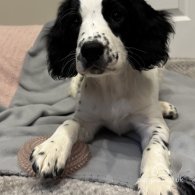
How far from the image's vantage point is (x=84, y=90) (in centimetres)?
166

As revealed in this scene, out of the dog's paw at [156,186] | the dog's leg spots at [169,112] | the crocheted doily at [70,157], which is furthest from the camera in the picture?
the dog's leg spots at [169,112]

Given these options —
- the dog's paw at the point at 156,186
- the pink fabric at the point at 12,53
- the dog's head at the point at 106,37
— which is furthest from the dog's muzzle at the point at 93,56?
the pink fabric at the point at 12,53

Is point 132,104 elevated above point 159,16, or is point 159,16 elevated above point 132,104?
point 159,16

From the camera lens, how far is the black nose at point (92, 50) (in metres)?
1.31

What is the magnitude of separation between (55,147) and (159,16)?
648mm

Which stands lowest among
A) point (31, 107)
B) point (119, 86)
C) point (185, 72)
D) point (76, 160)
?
point (185, 72)

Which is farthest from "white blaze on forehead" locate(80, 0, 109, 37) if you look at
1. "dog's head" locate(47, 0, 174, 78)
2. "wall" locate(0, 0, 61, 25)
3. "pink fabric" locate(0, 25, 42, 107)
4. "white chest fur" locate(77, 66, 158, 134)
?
"wall" locate(0, 0, 61, 25)

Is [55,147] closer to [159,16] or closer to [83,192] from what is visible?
[83,192]

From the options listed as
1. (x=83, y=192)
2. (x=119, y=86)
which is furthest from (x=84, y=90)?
(x=83, y=192)

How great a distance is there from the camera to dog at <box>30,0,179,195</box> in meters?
1.32

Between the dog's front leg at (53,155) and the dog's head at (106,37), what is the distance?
248 mm

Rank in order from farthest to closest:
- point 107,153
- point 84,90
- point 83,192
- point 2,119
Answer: point 2,119, point 84,90, point 107,153, point 83,192

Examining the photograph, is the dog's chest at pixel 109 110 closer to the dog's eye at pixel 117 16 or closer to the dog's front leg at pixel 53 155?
the dog's front leg at pixel 53 155

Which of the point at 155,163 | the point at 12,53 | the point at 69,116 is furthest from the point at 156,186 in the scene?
the point at 12,53
